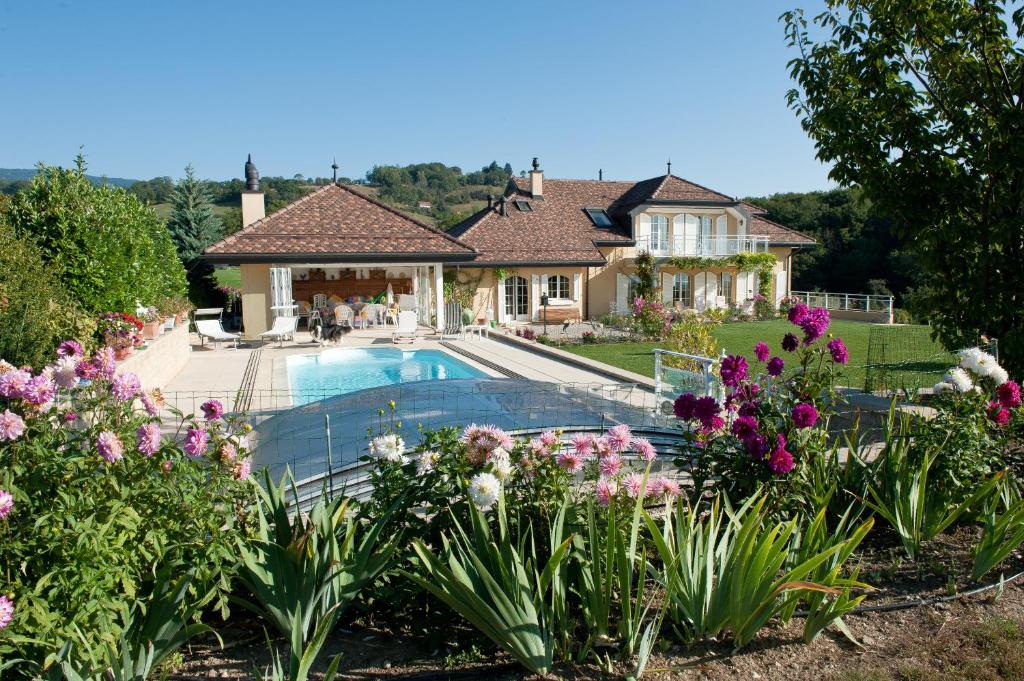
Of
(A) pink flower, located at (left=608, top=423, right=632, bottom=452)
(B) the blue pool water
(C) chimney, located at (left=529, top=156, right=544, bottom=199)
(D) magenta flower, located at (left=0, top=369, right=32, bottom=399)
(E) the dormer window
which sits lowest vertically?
(B) the blue pool water

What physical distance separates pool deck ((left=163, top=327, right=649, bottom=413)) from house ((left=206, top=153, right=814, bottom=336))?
2.28 m

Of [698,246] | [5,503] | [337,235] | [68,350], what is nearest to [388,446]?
[5,503]

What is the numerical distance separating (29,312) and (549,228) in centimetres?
2260

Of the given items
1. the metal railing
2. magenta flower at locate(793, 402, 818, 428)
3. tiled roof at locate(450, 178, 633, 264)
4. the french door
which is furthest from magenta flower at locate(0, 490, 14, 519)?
the metal railing

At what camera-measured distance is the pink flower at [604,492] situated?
12.1 feet

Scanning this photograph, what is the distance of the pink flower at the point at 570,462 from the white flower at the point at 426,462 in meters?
0.66

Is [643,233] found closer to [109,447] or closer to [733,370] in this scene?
[733,370]

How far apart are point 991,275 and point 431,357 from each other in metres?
13.0

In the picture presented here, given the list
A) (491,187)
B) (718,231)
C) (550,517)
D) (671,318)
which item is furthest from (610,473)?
(491,187)

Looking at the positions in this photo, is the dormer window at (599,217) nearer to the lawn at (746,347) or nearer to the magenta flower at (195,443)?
the lawn at (746,347)

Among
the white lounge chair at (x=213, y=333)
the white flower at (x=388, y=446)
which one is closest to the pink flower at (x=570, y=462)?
the white flower at (x=388, y=446)

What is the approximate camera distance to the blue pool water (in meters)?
14.7

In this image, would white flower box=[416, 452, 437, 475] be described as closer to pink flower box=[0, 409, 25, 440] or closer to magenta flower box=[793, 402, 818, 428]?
pink flower box=[0, 409, 25, 440]

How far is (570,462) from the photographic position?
12.5ft
